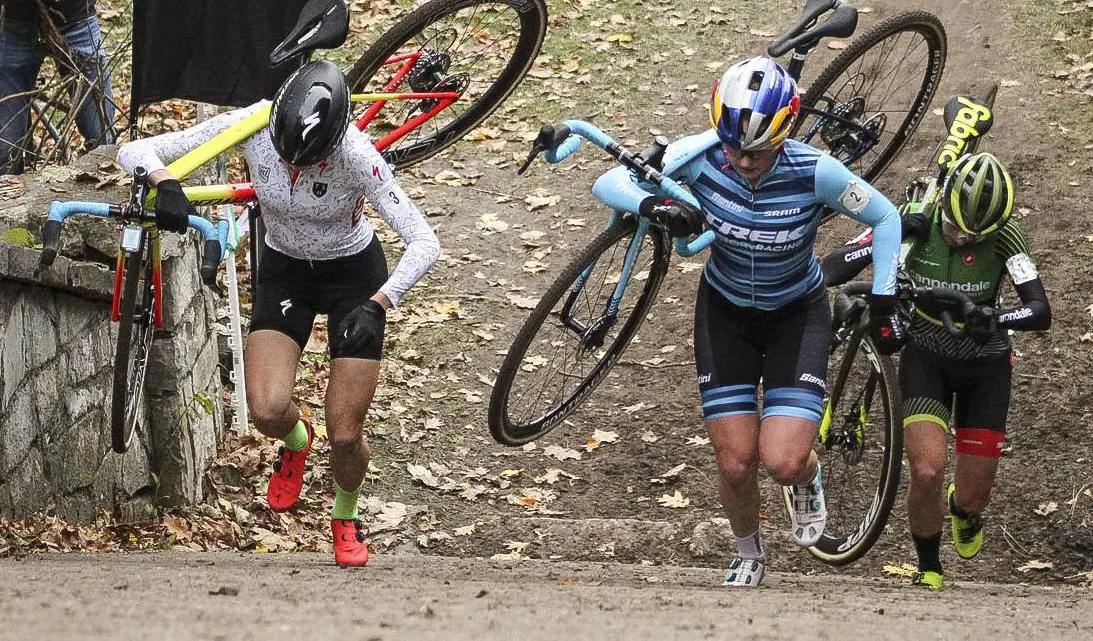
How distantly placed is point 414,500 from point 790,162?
3545 mm

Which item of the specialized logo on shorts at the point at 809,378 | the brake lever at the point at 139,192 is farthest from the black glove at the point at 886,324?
the brake lever at the point at 139,192

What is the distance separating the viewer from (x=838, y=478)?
720 centimetres

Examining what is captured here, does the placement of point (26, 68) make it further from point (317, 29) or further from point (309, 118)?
point (309, 118)

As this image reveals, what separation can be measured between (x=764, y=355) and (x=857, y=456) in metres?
1.30

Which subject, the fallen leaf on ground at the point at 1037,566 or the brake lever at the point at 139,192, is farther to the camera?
the fallen leaf on ground at the point at 1037,566

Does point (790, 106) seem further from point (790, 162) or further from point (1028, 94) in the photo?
point (1028, 94)

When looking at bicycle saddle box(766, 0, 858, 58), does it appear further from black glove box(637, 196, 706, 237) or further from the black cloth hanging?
the black cloth hanging

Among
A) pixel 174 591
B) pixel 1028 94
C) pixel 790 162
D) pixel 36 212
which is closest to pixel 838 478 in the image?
pixel 790 162

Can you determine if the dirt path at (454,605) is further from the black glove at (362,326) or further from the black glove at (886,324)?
the black glove at (886,324)

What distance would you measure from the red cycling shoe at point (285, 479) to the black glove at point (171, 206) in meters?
1.34

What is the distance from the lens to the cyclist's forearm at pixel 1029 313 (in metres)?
5.97

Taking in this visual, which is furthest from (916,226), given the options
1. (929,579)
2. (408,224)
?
(408,224)

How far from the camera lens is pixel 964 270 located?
6223 millimetres

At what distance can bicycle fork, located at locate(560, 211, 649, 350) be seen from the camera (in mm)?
6133
